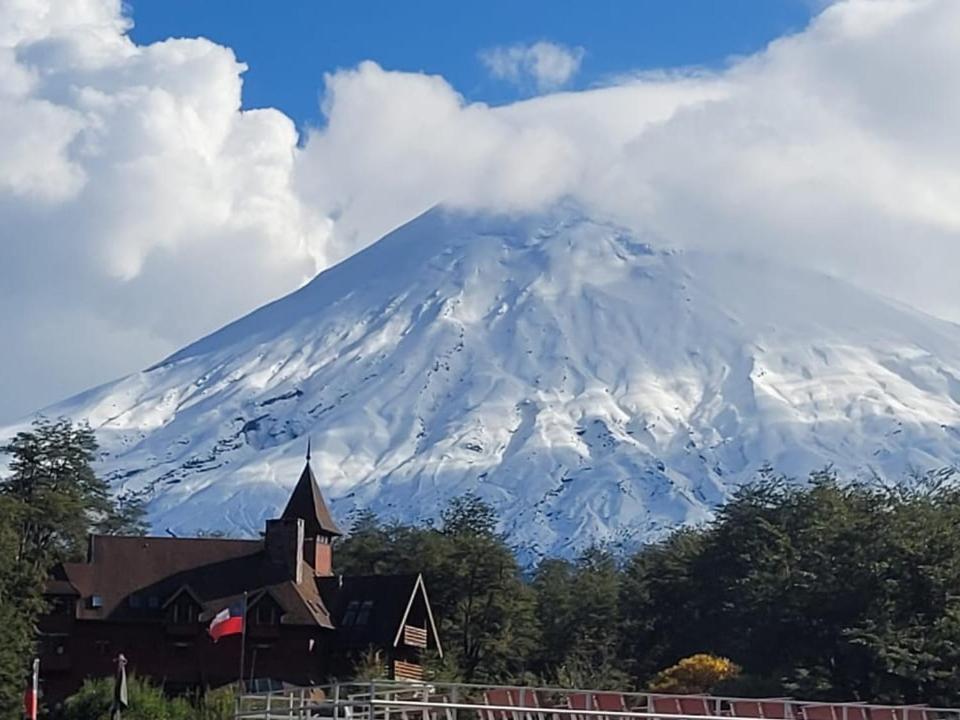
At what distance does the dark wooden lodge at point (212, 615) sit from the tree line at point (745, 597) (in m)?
4.07

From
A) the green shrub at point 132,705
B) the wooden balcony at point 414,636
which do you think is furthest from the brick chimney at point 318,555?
the green shrub at point 132,705

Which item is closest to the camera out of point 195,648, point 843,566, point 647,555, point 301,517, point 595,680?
point 843,566

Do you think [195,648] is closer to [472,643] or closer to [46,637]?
[46,637]

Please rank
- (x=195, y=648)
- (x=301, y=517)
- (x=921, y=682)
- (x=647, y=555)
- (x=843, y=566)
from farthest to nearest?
(x=647, y=555) < (x=301, y=517) < (x=195, y=648) < (x=843, y=566) < (x=921, y=682)

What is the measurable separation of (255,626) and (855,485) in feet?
105

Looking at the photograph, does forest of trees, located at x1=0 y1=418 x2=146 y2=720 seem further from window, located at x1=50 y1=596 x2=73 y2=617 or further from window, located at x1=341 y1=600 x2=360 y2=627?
window, located at x1=341 y1=600 x2=360 y2=627

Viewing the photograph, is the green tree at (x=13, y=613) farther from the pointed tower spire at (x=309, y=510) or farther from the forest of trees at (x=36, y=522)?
the pointed tower spire at (x=309, y=510)

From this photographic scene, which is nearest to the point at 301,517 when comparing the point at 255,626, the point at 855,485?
the point at 255,626

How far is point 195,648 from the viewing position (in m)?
97.8

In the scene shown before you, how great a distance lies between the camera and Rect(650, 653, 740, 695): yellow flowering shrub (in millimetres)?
86625

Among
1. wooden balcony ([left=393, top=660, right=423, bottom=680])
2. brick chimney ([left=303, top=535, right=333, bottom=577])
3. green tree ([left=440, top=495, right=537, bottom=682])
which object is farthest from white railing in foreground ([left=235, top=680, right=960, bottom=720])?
green tree ([left=440, top=495, right=537, bottom=682])

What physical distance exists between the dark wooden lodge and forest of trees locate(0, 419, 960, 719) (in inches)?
103

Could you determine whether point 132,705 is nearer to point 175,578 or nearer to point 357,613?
point 357,613

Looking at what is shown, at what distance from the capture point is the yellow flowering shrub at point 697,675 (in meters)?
86.6
